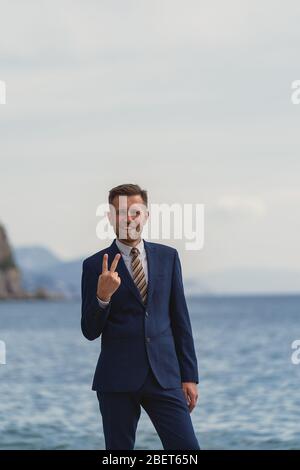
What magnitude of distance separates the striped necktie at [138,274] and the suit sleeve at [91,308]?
232 millimetres

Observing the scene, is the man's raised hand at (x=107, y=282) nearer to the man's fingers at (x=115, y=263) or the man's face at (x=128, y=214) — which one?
the man's fingers at (x=115, y=263)

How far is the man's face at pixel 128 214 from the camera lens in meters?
6.30

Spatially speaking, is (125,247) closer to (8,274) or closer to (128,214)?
(128,214)

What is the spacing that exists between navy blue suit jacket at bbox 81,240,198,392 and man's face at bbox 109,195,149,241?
0.21 meters

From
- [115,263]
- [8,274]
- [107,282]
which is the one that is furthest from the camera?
[8,274]

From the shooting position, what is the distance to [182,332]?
21.2 feet

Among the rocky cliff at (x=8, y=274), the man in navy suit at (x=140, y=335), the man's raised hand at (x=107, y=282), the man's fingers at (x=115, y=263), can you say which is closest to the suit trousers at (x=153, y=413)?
the man in navy suit at (x=140, y=335)

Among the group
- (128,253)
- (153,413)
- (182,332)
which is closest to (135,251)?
(128,253)

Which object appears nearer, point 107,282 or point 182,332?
point 107,282

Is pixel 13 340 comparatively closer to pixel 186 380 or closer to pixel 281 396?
pixel 281 396

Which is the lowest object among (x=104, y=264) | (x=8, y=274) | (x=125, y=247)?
(x=104, y=264)

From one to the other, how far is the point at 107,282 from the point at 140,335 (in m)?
0.45
